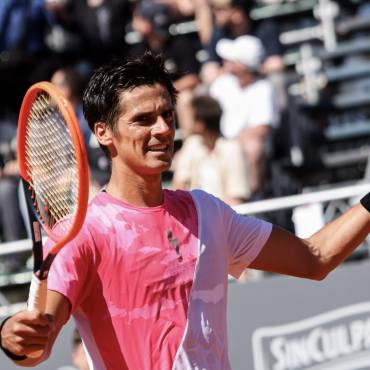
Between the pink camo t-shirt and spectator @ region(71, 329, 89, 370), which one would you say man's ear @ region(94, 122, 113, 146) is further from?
spectator @ region(71, 329, 89, 370)

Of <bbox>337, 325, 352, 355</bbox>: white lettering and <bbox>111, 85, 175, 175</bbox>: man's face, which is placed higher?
<bbox>111, 85, 175, 175</bbox>: man's face

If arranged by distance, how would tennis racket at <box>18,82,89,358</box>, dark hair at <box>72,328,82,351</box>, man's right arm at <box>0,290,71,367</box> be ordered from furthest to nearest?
dark hair at <box>72,328,82,351</box> < tennis racket at <box>18,82,89,358</box> < man's right arm at <box>0,290,71,367</box>

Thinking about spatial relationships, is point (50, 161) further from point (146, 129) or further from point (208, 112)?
point (208, 112)

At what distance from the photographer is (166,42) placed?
22.0ft

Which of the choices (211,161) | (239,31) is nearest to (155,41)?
(239,31)

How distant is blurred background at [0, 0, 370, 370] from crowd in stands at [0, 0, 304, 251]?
0.01 m

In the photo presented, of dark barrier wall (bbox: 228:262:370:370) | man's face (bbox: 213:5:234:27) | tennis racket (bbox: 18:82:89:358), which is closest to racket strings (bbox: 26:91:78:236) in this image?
tennis racket (bbox: 18:82:89:358)

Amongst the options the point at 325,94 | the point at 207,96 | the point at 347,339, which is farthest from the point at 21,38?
the point at 347,339

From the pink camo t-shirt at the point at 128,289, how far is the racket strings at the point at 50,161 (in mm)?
122

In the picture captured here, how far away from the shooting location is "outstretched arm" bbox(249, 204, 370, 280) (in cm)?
226

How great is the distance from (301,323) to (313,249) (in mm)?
2285

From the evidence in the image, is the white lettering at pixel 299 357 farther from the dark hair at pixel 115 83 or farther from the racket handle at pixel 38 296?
the racket handle at pixel 38 296

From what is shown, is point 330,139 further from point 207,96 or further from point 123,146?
point 123,146

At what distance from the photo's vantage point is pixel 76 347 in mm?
4180
